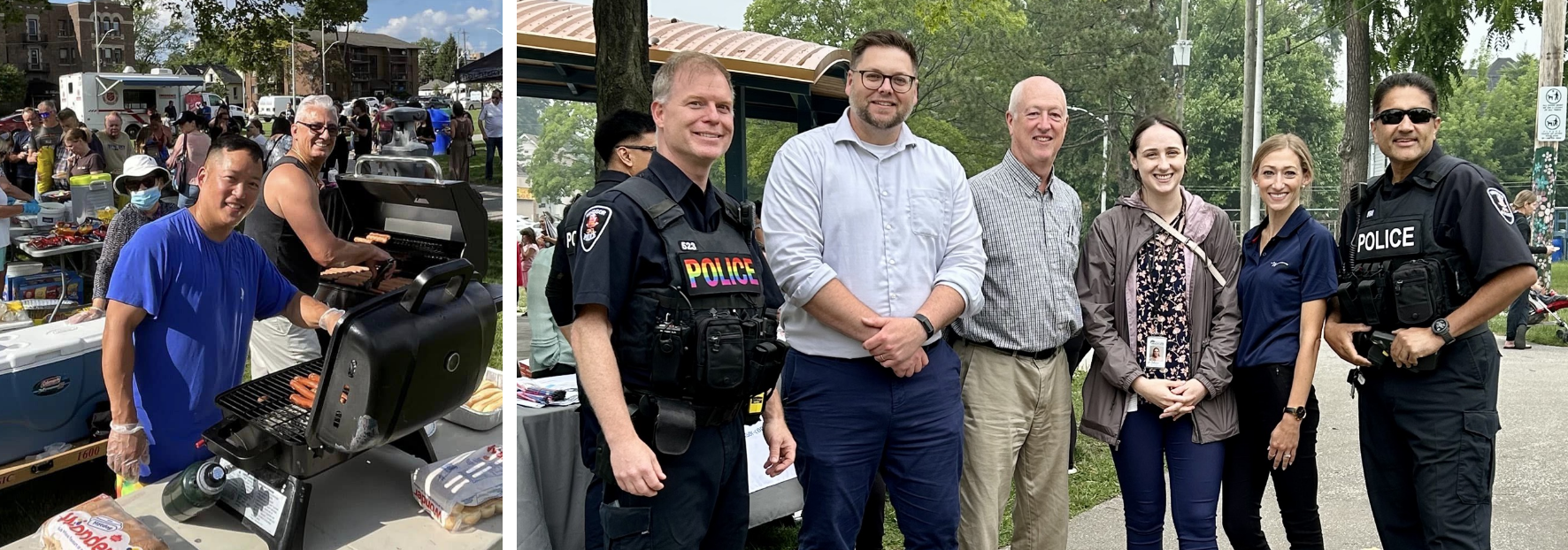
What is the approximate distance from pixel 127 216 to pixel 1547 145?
12.9m

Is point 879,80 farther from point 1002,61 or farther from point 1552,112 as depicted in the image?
point 1002,61

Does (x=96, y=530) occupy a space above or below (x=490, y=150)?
below

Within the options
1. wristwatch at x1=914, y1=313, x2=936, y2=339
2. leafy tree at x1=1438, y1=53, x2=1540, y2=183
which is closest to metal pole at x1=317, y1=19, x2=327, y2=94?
wristwatch at x1=914, y1=313, x2=936, y2=339

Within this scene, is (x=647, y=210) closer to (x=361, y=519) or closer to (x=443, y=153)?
(x=443, y=153)

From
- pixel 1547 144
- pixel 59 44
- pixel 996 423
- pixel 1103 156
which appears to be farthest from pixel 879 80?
pixel 1103 156

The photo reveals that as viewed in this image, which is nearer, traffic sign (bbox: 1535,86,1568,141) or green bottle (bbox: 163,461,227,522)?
green bottle (bbox: 163,461,227,522)

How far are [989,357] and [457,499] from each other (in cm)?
157

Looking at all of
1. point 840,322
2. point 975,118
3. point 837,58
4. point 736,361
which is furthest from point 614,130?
point 975,118

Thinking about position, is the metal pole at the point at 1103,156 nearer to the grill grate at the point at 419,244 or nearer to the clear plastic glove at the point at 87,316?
the grill grate at the point at 419,244

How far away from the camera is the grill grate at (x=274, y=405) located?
7.55 feet

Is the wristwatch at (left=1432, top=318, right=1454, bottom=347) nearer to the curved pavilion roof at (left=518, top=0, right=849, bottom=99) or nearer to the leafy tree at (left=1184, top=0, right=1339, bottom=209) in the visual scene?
the curved pavilion roof at (left=518, top=0, right=849, bottom=99)

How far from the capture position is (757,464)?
13.0 feet

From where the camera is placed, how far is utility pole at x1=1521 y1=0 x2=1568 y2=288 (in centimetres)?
1096

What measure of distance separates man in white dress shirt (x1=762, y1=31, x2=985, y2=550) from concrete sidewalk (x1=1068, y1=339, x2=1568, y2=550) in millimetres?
1703
